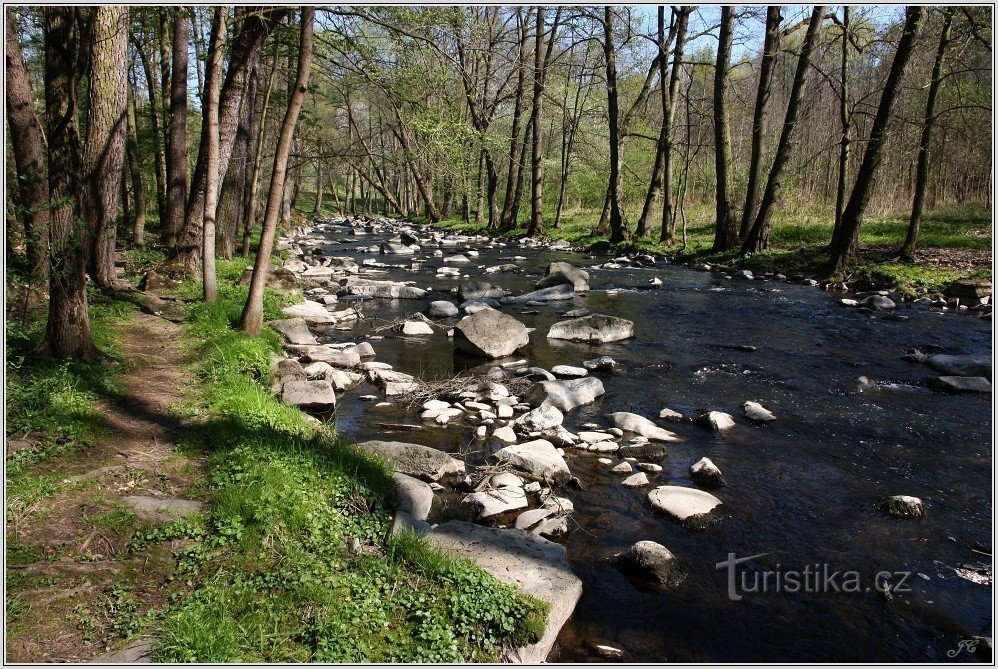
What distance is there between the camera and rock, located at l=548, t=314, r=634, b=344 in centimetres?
1040

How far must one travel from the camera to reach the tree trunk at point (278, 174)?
693cm

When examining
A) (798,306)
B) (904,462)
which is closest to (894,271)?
(798,306)

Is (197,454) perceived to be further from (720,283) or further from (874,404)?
(720,283)

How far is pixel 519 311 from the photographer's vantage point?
12867 millimetres

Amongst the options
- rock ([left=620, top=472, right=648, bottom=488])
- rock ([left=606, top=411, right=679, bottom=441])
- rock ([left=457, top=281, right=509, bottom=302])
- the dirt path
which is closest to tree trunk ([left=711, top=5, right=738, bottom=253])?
rock ([left=457, top=281, right=509, bottom=302])

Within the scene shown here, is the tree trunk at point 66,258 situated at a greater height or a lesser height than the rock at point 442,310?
greater

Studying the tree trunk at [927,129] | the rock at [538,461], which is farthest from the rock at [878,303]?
the rock at [538,461]

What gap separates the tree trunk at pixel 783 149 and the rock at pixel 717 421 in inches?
533

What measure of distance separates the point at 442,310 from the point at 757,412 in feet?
22.8

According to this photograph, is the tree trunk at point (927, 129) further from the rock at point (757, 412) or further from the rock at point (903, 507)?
the rock at point (903, 507)

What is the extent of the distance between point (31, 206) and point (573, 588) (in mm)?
5221

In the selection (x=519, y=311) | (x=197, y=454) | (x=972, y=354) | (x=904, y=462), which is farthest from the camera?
(x=519, y=311)

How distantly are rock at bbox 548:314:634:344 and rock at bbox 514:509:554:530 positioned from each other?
5867 millimetres

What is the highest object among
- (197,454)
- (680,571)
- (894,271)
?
(894,271)
